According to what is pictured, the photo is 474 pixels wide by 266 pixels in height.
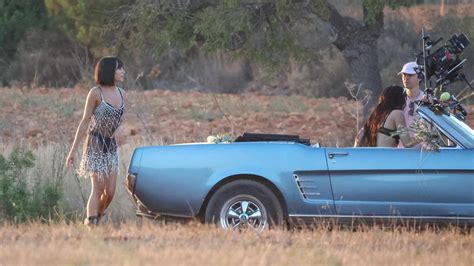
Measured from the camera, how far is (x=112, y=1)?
2397 centimetres

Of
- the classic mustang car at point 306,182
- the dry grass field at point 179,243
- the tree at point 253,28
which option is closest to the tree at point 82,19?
the tree at point 253,28

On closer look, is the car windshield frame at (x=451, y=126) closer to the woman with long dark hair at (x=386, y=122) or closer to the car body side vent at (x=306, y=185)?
the woman with long dark hair at (x=386, y=122)

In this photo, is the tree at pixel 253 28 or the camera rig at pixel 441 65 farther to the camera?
the tree at pixel 253 28

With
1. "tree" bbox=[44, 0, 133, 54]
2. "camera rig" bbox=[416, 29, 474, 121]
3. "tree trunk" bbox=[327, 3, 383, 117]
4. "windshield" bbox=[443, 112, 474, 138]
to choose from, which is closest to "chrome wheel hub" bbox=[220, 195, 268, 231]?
"windshield" bbox=[443, 112, 474, 138]

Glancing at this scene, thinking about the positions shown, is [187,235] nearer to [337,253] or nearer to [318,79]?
[337,253]

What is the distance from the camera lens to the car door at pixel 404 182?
964 centimetres

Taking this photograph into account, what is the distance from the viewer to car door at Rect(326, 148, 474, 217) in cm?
964

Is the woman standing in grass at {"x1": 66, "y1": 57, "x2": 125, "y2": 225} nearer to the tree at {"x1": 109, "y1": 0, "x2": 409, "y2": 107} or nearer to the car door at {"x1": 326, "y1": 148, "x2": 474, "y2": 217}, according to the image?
the car door at {"x1": 326, "y1": 148, "x2": 474, "y2": 217}

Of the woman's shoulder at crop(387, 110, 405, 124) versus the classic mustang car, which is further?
the woman's shoulder at crop(387, 110, 405, 124)

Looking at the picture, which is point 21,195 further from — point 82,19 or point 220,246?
point 82,19

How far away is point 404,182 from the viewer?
9.67m

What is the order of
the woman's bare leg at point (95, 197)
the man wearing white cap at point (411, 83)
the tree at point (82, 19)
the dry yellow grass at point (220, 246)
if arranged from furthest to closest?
the tree at point (82, 19) < the man wearing white cap at point (411, 83) < the woman's bare leg at point (95, 197) < the dry yellow grass at point (220, 246)

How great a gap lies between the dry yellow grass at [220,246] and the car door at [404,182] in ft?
0.81

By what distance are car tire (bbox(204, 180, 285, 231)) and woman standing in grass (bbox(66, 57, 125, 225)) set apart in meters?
1.07
